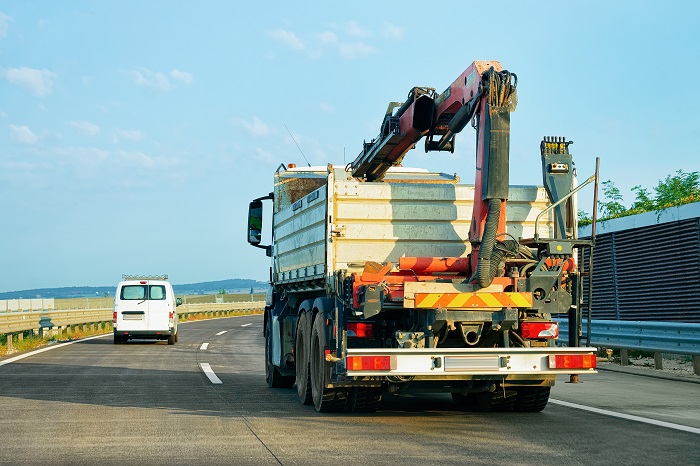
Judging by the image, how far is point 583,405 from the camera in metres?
12.7

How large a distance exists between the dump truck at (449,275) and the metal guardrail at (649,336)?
5062 millimetres

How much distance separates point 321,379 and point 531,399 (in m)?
2.36

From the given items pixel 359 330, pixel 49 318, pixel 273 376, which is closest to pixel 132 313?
pixel 49 318

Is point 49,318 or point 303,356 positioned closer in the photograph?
point 303,356

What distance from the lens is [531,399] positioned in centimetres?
Answer: 1188

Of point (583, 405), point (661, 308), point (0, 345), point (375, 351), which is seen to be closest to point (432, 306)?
point (375, 351)

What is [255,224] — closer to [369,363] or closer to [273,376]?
[273,376]

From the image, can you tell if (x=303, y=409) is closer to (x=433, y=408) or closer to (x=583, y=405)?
(x=433, y=408)

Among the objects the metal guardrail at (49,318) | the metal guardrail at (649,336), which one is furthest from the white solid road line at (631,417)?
the metal guardrail at (49,318)

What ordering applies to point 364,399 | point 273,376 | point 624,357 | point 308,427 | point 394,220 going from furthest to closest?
point 624,357 < point 273,376 < point 364,399 < point 394,220 < point 308,427

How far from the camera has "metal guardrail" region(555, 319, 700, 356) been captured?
53.6 feet

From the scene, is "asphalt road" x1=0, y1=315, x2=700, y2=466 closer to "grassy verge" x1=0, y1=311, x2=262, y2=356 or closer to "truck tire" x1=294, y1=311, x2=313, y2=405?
"truck tire" x1=294, y1=311, x2=313, y2=405

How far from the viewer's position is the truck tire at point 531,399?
11.8m

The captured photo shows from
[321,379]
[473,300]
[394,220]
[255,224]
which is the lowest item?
[321,379]
